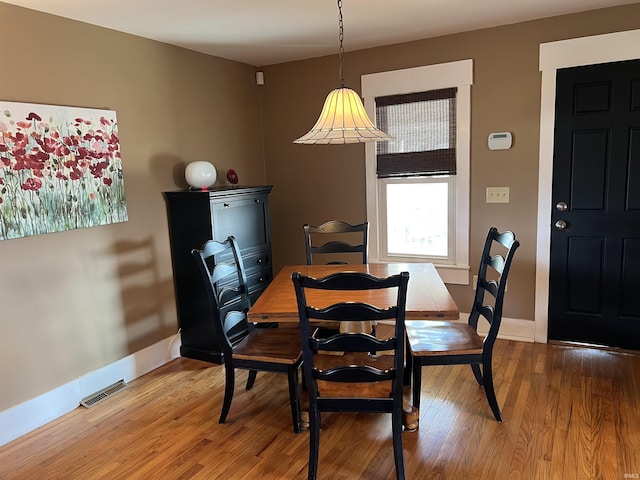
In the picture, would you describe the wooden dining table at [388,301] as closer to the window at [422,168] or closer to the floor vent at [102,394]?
the window at [422,168]

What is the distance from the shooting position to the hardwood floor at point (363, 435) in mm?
2201

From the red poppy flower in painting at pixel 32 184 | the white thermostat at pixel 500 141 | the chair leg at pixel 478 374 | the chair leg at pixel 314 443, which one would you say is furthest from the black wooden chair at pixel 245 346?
the white thermostat at pixel 500 141

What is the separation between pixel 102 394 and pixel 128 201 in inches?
50.5

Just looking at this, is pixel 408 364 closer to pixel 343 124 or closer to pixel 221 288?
pixel 221 288

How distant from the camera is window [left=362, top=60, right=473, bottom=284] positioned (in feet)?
12.0

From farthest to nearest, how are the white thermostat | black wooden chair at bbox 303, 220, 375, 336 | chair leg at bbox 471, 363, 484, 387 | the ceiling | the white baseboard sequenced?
1. the white thermostat
2. black wooden chair at bbox 303, 220, 375, 336
3. chair leg at bbox 471, 363, 484, 387
4. the ceiling
5. the white baseboard

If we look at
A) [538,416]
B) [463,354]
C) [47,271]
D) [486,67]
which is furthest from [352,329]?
[486,67]

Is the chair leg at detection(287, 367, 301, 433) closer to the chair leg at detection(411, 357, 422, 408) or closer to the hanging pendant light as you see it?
the chair leg at detection(411, 357, 422, 408)

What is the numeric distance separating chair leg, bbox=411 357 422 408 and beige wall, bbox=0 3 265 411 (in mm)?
1996

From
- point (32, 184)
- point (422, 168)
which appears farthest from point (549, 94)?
point (32, 184)

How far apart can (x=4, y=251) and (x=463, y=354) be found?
2.50 metres

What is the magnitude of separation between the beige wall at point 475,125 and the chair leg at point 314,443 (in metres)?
2.17

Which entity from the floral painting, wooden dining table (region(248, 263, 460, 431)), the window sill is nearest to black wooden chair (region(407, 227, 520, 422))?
wooden dining table (region(248, 263, 460, 431))

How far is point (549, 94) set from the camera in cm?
333
